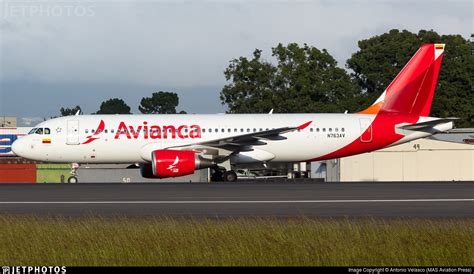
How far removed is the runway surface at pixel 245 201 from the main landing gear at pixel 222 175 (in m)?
6.60

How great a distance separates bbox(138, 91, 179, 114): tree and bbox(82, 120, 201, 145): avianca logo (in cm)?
11091

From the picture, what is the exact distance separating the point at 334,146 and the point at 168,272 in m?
29.6

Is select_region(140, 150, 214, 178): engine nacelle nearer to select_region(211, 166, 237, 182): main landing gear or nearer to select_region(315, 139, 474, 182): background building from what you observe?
select_region(211, 166, 237, 182): main landing gear

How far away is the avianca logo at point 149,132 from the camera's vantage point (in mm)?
41438

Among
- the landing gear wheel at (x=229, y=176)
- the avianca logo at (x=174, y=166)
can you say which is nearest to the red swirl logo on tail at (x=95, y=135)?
the avianca logo at (x=174, y=166)

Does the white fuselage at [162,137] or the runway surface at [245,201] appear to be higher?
the white fuselage at [162,137]

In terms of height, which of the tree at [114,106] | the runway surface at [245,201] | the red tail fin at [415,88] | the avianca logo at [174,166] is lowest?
the runway surface at [245,201]

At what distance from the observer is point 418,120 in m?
42.4

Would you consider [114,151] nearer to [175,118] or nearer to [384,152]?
[175,118]

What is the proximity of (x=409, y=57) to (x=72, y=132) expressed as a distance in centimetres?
6133

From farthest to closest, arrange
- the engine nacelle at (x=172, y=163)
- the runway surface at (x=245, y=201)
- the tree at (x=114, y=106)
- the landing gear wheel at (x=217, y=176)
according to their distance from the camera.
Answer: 1. the tree at (x=114, y=106)
2. the landing gear wheel at (x=217, y=176)
3. the engine nacelle at (x=172, y=163)
4. the runway surface at (x=245, y=201)

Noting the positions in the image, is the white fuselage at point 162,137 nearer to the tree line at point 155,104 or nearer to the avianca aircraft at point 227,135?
the avianca aircraft at point 227,135

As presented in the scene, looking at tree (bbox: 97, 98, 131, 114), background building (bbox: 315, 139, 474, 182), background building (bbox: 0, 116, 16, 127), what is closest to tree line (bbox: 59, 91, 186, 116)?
tree (bbox: 97, 98, 131, 114)

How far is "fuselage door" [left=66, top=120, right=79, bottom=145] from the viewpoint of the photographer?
41781mm
